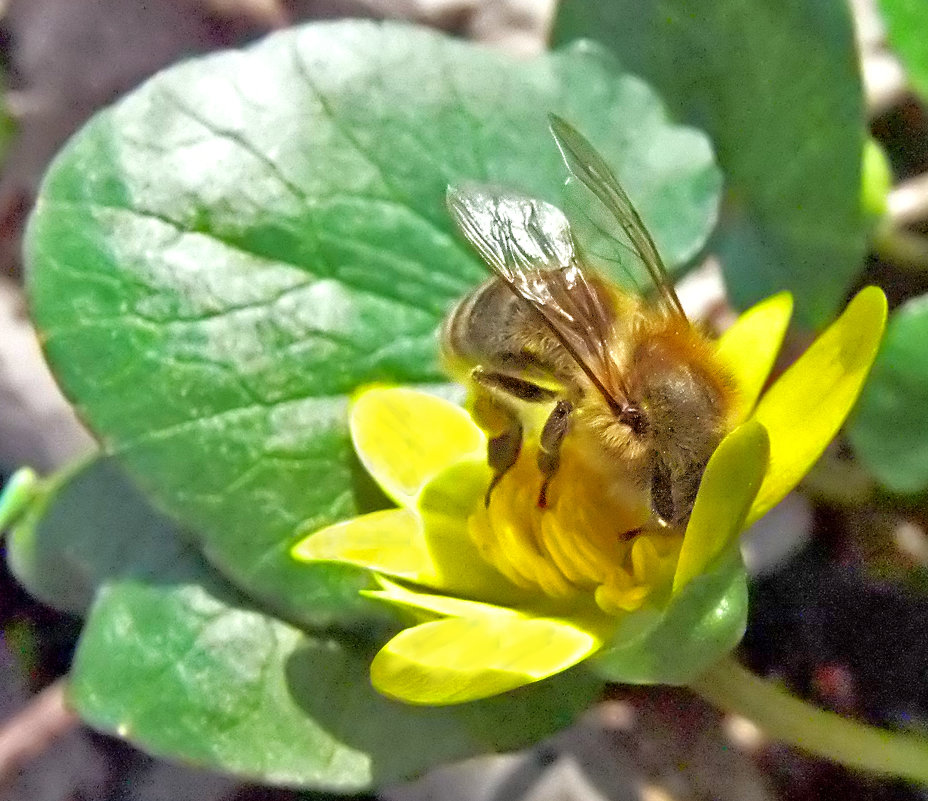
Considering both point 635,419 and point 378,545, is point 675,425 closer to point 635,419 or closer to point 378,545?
point 635,419

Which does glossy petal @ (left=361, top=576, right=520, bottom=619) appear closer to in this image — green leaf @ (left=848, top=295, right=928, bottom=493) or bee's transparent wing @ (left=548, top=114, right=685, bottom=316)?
bee's transparent wing @ (left=548, top=114, right=685, bottom=316)

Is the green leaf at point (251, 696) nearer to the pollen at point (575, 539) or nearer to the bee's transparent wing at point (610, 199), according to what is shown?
the pollen at point (575, 539)

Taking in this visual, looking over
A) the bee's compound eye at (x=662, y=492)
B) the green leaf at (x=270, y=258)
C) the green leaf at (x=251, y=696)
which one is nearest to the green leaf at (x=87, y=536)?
the green leaf at (x=251, y=696)

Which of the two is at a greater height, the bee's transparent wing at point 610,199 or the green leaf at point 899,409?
the bee's transparent wing at point 610,199

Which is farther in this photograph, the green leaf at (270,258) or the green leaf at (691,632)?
the green leaf at (270,258)

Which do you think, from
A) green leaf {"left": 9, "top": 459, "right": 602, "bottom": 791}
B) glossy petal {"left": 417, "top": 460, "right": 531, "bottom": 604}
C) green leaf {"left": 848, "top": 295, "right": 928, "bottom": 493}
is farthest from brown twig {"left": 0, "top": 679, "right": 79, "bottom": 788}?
green leaf {"left": 848, "top": 295, "right": 928, "bottom": 493}

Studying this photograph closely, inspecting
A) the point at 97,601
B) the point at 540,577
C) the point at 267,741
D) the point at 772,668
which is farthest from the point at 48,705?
the point at 772,668

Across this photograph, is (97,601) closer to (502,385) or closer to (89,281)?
(89,281)
